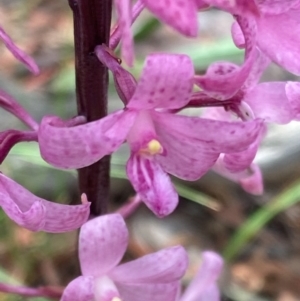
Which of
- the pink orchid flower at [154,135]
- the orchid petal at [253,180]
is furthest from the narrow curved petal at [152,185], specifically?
the orchid petal at [253,180]

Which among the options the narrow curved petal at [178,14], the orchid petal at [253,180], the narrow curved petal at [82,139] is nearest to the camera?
the narrow curved petal at [178,14]

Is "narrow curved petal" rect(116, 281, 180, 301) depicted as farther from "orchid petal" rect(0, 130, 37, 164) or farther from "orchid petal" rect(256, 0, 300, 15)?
"orchid petal" rect(256, 0, 300, 15)

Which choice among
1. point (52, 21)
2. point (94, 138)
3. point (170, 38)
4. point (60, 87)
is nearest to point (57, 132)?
point (94, 138)

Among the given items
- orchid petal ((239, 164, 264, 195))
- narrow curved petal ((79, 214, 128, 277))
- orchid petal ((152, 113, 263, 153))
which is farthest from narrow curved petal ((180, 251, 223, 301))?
orchid petal ((152, 113, 263, 153))

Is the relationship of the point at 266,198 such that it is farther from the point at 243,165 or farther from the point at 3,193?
the point at 3,193

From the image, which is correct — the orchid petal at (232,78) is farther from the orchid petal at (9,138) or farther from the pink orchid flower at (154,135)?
the orchid petal at (9,138)

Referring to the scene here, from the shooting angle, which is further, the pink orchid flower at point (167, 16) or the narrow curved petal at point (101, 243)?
the narrow curved petal at point (101, 243)
